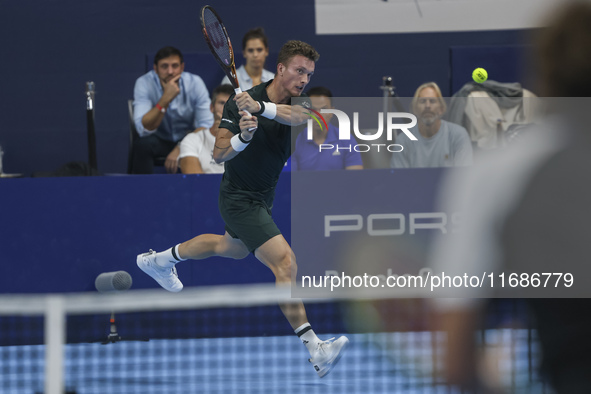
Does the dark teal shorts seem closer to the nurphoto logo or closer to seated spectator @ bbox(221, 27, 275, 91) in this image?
the nurphoto logo

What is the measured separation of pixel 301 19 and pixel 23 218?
362 centimetres

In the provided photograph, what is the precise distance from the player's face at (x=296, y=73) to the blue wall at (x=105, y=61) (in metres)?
3.54

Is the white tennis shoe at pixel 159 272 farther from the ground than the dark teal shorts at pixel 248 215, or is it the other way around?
the dark teal shorts at pixel 248 215

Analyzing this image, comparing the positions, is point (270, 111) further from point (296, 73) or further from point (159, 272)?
point (159, 272)

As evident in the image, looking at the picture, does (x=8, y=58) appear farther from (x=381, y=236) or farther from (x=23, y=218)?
(x=381, y=236)

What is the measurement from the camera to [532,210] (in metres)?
1.54

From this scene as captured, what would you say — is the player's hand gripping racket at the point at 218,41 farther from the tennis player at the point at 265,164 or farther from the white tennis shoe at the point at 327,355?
the white tennis shoe at the point at 327,355

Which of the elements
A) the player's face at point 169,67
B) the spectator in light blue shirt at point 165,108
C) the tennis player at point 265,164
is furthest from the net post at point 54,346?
the player's face at point 169,67

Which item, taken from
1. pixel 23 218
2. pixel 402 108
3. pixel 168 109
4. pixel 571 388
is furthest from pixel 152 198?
pixel 571 388

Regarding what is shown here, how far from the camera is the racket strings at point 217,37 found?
514 cm

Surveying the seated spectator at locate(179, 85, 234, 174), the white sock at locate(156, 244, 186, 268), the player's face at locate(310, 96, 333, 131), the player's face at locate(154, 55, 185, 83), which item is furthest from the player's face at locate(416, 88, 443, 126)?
the white sock at locate(156, 244, 186, 268)

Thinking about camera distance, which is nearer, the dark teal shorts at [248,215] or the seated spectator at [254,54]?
the dark teal shorts at [248,215]

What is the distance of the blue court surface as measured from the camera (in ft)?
15.2

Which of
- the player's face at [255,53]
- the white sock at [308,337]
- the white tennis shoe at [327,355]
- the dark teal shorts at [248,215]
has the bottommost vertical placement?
the white tennis shoe at [327,355]
